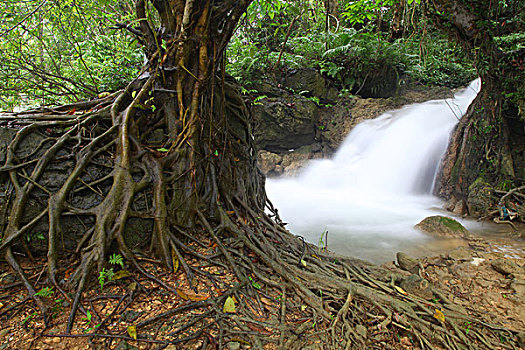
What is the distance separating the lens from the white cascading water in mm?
5102

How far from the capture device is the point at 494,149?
5.88m

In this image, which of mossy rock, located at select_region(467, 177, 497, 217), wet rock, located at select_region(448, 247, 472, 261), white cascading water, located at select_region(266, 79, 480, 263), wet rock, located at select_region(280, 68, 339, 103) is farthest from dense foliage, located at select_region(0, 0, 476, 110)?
wet rock, located at select_region(448, 247, 472, 261)

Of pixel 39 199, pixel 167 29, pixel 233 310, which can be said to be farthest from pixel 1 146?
pixel 233 310

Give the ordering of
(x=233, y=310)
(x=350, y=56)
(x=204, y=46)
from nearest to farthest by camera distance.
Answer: (x=233, y=310), (x=204, y=46), (x=350, y=56)

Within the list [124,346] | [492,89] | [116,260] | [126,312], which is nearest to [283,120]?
[492,89]

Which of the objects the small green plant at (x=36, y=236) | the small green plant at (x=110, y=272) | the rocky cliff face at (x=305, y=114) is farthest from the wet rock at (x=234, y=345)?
the rocky cliff face at (x=305, y=114)

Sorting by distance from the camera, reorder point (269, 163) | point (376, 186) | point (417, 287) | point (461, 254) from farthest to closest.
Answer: point (269, 163) < point (376, 186) < point (461, 254) < point (417, 287)

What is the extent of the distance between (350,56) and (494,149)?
18.3 feet

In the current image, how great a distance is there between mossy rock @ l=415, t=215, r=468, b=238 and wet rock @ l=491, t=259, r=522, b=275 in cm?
132

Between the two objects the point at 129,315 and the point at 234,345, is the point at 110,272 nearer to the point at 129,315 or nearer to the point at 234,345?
the point at 129,315

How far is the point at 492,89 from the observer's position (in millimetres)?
5926

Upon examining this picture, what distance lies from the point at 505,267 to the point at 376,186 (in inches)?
213

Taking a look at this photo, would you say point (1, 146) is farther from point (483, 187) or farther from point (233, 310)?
point (483, 187)

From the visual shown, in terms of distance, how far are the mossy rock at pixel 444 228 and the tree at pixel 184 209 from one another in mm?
2677
